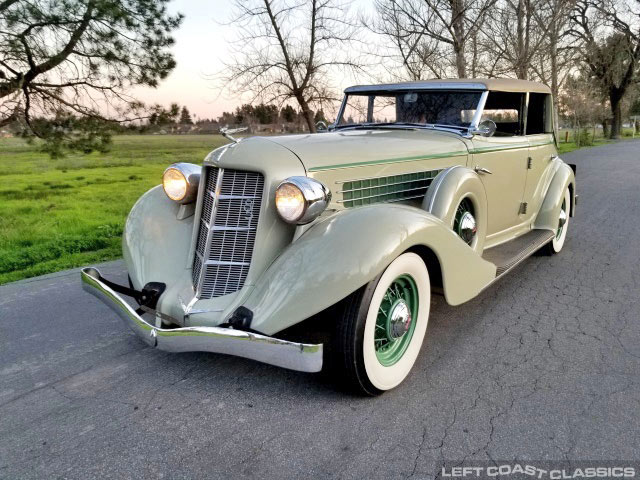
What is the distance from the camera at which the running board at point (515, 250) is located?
3.71 metres

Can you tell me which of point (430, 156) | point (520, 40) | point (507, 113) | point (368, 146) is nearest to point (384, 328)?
point (368, 146)

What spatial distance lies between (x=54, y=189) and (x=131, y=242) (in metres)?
8.22

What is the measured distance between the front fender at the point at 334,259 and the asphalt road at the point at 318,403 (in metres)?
0.53

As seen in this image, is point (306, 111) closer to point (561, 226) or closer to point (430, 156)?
point (561, 226)

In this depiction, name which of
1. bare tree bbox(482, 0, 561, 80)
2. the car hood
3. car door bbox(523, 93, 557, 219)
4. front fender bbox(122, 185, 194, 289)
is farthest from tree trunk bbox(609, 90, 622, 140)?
front fender bbox(122, 185, 194, 289)

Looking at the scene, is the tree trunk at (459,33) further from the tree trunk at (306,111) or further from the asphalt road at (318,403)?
the asphalt road at (318,403)

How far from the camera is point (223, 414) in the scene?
2414mm

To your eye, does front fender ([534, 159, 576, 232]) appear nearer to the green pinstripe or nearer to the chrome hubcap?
the green pinstripe

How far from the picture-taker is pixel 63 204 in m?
8.73

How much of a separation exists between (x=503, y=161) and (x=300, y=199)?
2466 millimetres

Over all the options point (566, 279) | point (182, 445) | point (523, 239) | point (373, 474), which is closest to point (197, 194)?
point (182, 445)

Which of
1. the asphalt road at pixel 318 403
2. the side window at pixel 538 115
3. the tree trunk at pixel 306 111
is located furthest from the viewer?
the tree trunk at pixel 306 111

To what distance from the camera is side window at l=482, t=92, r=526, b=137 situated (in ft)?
14.2

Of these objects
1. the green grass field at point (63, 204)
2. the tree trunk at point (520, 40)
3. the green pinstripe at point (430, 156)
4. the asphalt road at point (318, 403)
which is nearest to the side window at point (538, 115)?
the green pinstripe at point (430, 156)
